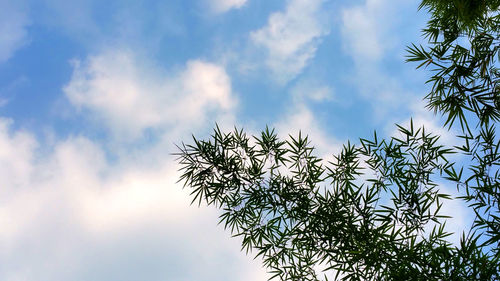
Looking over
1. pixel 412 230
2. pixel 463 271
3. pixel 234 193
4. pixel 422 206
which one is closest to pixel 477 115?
pixel 422 206

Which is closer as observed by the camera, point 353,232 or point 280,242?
point 353,232

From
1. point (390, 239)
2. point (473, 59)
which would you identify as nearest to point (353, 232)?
point (390, 239)

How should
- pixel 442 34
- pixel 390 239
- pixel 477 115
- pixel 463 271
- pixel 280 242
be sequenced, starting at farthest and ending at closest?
pixel 442 34 → pixel 280 242 → pixel 477 115 → pixel 390 239 → pixel 463 271

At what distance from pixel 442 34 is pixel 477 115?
2.10 m

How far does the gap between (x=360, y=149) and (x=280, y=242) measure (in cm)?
126

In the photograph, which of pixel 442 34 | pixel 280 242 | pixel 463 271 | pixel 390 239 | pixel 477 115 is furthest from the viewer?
pixel 442 34

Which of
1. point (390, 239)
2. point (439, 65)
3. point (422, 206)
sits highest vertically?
point (439, 65)

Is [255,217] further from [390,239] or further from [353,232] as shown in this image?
[390,239]

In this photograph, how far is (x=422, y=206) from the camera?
3.78 m

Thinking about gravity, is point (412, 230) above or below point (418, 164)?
below

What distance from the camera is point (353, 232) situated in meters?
3.71

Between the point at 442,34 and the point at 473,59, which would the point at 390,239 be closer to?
the point at 473,59

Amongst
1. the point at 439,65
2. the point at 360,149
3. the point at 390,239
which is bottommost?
the point at 390,239

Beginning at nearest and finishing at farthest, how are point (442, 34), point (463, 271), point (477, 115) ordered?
point (463, 271), point (477, 115), point (442, 34)
